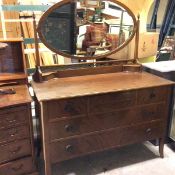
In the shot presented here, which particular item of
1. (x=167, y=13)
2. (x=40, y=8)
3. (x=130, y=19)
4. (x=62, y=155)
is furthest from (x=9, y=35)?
(x=167, y=13)

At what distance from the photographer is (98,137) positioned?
5.37ft

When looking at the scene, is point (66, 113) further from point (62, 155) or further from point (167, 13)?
point (167, 13)

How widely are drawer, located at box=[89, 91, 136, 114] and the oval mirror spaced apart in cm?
46

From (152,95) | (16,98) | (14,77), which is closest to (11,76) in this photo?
(14,77)

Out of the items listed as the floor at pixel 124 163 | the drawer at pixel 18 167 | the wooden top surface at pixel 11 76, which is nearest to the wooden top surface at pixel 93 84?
the wooden top surface at pixel 11 76

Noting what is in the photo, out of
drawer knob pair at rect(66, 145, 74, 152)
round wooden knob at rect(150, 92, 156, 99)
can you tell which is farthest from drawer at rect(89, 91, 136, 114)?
drawer knob pair at rect(66, 145, 74, 152)

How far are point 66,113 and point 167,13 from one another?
10.5 feet

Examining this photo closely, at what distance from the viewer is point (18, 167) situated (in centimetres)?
154

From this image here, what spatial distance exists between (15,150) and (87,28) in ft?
3.58

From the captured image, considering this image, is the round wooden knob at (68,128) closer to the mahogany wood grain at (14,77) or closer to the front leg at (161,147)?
the mahogany wood grain at (14,77)

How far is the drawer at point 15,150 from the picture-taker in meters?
1.45

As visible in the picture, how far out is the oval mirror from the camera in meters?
1.68

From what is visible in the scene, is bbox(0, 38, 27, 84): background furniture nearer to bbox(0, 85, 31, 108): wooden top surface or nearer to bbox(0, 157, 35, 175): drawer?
bbox(0, 85, 31, 108): wooden top surface

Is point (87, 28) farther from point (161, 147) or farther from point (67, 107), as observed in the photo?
point (161, 147)
